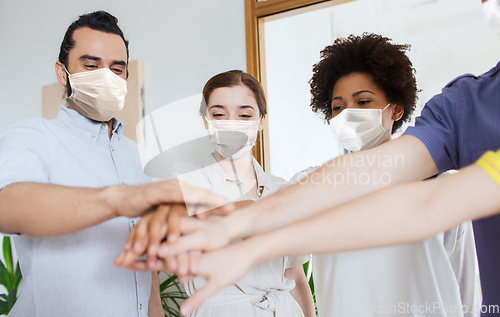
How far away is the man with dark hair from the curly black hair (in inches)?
34.4

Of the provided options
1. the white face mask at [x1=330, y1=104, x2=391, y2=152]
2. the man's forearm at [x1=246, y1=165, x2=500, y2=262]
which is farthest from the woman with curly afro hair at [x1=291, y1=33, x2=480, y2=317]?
the man's forearm at [x1=246, y1=165, x2=500, y2=262]

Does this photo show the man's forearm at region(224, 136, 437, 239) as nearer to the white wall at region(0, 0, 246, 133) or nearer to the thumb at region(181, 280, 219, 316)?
the thumb at region(181, 280, 219, 316)

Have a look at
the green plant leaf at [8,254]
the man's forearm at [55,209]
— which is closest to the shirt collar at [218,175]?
the man's forearm at [55,209]

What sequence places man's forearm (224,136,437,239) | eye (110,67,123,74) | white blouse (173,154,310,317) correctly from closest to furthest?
1. man's forearm (224,136,437,239)
2. white blouse (173,154,310,317)
3. eye (110,67,123,74)

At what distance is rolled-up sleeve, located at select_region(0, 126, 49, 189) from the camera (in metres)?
0.87

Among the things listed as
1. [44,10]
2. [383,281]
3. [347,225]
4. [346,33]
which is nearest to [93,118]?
[347,225]

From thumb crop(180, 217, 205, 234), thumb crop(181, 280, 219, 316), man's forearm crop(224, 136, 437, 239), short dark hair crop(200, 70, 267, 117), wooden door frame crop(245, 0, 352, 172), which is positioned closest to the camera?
thumb crop(181, 280, 219, 316)

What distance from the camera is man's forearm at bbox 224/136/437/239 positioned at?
85 cm

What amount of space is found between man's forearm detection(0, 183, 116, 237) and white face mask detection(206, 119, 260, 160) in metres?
0.78

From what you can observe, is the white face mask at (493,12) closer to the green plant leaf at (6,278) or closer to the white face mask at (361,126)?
the white face mask at (361,126)

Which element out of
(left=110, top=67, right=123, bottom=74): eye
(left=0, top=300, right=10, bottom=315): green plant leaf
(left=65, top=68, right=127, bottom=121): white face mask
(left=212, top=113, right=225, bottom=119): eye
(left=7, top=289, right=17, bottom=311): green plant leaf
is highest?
(left=110, top=67, right=123, bottom=74): eye

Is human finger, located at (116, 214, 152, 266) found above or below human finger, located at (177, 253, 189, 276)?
above

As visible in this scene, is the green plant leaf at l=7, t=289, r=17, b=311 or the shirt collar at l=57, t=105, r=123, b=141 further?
the green plant leaf at l=7, t=289, r=17, b=311

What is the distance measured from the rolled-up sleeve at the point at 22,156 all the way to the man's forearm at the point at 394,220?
61 cm
